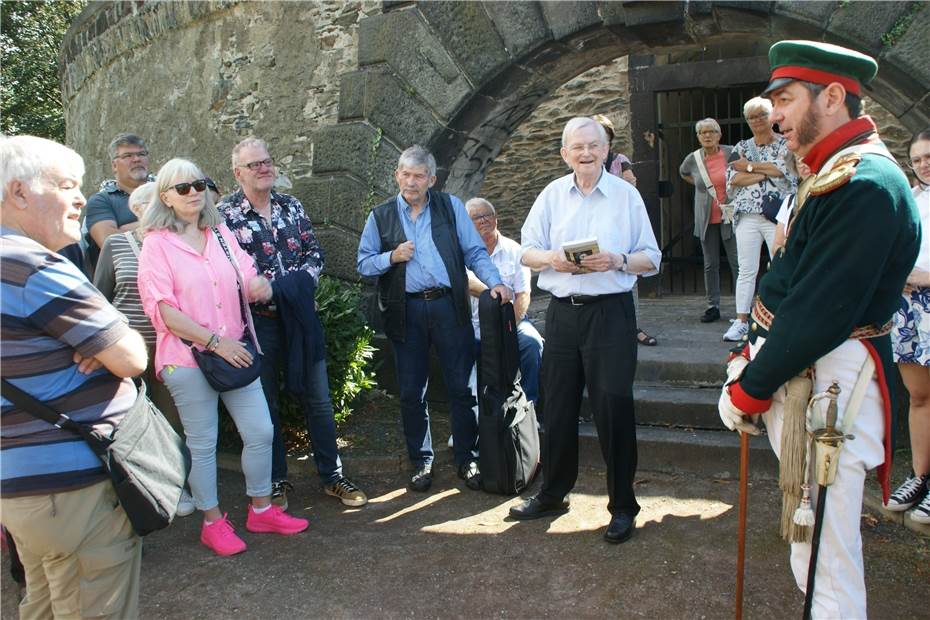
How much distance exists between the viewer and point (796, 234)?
8.16 feet

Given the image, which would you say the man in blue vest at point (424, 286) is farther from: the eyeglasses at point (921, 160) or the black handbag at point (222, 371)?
the eyeglasses at point (921, 160)

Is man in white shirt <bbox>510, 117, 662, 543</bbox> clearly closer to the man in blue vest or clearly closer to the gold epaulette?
the man in blue vest

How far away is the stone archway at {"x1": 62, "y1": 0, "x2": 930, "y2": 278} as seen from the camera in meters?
4.86

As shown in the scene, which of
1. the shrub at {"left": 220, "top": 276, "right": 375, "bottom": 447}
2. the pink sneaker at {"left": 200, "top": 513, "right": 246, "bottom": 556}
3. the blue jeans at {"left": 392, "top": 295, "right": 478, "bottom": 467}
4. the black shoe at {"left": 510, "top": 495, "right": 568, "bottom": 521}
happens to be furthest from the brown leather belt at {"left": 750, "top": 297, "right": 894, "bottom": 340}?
the shrub at {"left": 220, "top": 276, "right": 375, "bottom": 447}

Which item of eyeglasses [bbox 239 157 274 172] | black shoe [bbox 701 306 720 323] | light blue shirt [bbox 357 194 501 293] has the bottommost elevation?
black shoe [bbox 701 306 720 323]

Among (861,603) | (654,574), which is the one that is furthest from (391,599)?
(861,603)

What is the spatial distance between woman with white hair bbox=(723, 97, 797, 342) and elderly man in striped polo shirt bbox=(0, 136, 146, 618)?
4.44 metres

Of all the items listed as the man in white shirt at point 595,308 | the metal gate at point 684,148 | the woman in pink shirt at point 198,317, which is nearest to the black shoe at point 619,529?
the man in white shirt at point 595,308

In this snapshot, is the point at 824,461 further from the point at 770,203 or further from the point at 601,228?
the point at 770,203

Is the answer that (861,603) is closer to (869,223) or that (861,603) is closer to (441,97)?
(869,223)

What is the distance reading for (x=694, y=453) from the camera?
4.72 meters

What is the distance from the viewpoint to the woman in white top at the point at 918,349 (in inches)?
151

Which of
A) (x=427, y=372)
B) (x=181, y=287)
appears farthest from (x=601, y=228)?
(x=181, y=287)

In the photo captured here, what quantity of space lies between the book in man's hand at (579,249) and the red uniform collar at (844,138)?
134 cm
